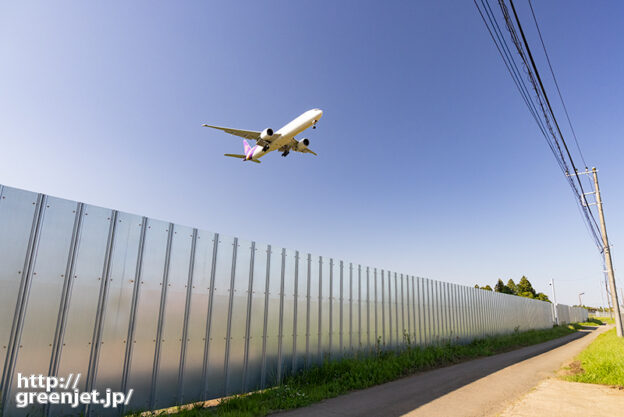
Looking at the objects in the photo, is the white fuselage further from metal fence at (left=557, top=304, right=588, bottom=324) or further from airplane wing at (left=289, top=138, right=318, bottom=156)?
metal fence at (left=557, top=304, right=588, bottom=324)

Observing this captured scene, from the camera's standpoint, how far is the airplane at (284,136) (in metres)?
17.7

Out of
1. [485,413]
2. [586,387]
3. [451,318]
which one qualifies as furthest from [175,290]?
[451,318]

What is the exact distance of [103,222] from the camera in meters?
5.95

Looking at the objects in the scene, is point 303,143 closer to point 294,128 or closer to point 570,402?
point 294,128

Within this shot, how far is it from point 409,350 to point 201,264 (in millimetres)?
9643

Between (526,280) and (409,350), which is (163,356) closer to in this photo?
(409,350)

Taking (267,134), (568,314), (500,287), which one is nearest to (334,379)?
(267,134)

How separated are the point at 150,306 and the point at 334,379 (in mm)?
5135

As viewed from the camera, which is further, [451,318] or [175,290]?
[451,318]

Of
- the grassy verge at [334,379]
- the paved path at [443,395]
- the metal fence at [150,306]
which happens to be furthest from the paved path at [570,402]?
the metal fence at [150,306]

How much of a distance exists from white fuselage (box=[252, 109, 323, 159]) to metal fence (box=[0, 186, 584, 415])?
9.35 metres

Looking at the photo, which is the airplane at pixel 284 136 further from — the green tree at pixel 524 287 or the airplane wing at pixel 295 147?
the green tree at pixel 524 287

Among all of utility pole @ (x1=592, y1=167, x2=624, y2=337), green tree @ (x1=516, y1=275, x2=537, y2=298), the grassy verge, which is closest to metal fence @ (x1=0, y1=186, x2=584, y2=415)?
the grassy verge

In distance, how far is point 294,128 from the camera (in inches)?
711
